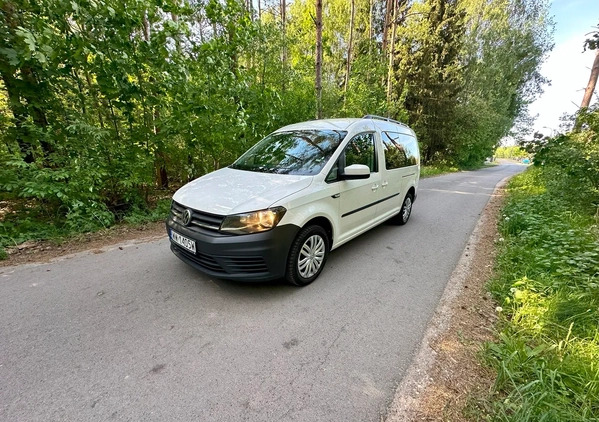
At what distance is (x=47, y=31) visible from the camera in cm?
324

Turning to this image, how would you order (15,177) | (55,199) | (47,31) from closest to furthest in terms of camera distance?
(47,31) < (15,177) < (55,199)

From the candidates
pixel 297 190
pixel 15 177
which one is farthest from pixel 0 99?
pixel 297 190

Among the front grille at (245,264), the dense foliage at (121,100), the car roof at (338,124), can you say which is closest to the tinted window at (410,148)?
the car roof at (338,124)

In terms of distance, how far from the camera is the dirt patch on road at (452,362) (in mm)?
1653

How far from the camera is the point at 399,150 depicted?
15.8ft

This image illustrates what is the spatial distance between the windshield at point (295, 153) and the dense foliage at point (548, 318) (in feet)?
7.85

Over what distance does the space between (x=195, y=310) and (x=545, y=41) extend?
112ft

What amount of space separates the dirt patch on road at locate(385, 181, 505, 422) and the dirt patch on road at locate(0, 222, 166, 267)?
4130mm

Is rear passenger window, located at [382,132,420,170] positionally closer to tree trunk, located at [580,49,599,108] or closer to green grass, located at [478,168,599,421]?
green grass, located at [478,168,599,421]

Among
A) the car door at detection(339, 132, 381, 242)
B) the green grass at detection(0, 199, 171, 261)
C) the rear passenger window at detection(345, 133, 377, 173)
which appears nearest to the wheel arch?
the car door at detection(339, 132, 381, 242)

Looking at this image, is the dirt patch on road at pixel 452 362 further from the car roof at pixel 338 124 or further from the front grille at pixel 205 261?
the car roof at pixel 338 124

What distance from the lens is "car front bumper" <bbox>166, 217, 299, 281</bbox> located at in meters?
2.47

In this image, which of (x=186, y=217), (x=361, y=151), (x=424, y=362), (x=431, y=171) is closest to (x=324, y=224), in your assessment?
(x=361, y=151)

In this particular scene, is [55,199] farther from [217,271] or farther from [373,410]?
[373,410]
